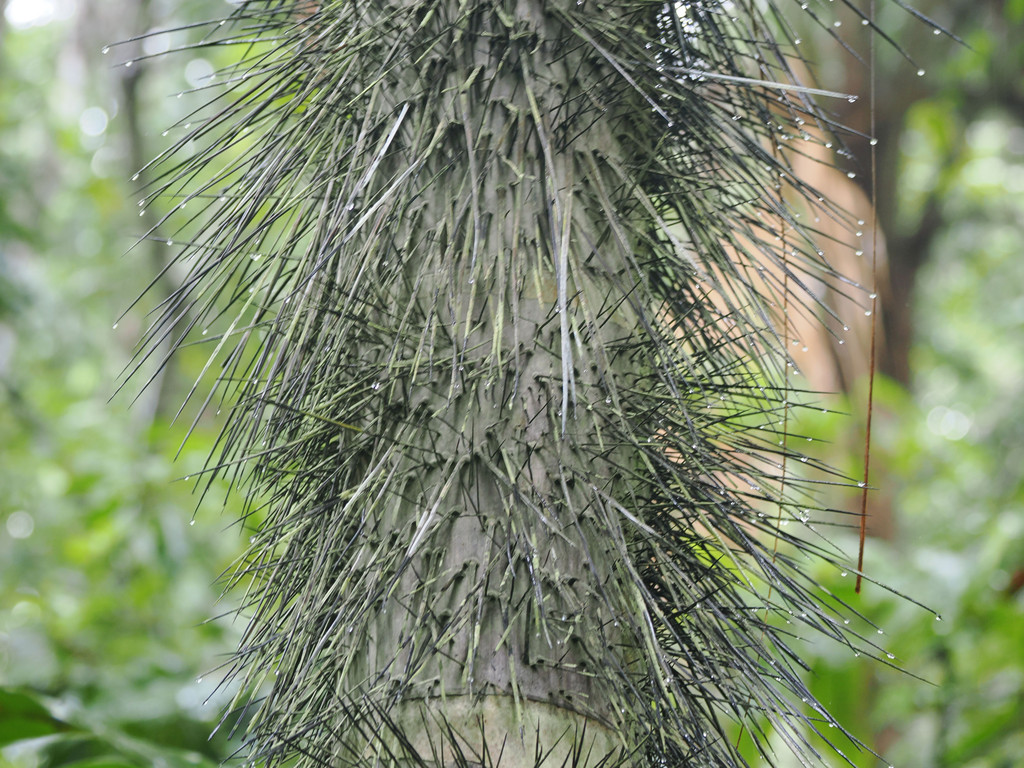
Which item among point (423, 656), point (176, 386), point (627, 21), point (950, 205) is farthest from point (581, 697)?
point (950, 205)

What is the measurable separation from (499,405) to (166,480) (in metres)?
2.99

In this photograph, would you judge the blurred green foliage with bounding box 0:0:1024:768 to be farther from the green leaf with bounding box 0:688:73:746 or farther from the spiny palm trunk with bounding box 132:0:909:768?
the spiny palm trunk with bounding box 132:0:909:768

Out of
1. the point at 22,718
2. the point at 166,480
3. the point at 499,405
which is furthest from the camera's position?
the point at 166,480

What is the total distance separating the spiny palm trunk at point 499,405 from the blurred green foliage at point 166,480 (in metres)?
0.19

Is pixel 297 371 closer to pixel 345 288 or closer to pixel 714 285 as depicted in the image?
pixel 345 288

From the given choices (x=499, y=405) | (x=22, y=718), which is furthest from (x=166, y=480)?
(x=499, y=405)

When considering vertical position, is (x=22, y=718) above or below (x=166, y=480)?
below

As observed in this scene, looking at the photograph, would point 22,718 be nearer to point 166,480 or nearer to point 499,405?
point 499,405

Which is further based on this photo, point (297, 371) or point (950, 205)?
point (950, 205)

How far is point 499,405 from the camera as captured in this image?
3.02ft

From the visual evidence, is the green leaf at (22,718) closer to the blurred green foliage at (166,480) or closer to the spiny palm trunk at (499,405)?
the blurred green foliage at (166,480)

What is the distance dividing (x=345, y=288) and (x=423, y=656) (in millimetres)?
357

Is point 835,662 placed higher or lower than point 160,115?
lower

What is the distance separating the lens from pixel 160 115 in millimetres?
10312
